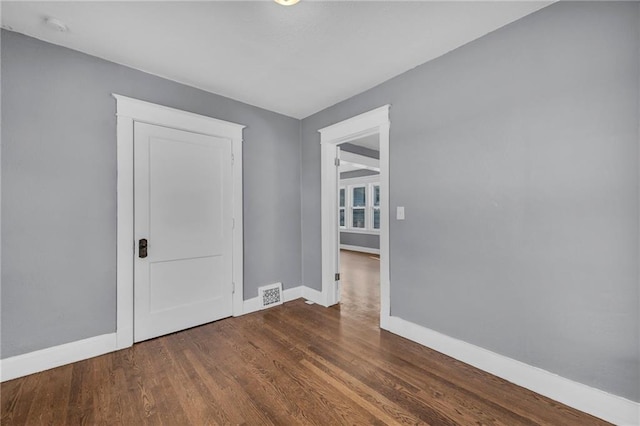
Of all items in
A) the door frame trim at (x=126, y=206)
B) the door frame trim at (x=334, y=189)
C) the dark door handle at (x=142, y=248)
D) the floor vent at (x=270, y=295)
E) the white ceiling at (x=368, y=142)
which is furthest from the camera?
the white ceiling at (x=368, y=142)

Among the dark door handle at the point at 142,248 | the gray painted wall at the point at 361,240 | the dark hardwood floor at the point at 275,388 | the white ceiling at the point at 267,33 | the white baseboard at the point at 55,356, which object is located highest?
the white ceiling at the point at 267,33

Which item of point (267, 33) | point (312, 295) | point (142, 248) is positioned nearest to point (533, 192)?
point (267, 33)

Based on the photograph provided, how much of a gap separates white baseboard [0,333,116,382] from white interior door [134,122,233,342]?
0.26 meters

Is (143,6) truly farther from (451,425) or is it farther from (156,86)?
(451,425)

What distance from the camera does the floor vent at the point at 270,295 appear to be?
3.46 metres

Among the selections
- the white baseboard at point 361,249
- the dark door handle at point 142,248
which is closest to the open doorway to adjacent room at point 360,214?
the white baseboard at point 361,249

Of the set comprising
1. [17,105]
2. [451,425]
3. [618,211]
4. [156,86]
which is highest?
[156,86]

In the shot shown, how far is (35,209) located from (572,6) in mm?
4160

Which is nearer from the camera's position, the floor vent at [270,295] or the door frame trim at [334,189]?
the door frame trim at [334,189]

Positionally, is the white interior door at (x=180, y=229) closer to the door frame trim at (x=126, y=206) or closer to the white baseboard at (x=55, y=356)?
the door frame trim at (x=126, y=206)

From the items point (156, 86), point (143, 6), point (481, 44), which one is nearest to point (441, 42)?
point (481, 44)

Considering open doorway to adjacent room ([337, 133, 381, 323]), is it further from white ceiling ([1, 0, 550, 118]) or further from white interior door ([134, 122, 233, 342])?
white ceiling ([1, 0, 550, 118])

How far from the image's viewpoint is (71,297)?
2.25 metres

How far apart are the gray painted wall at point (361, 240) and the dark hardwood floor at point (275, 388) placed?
5571 millimetres
